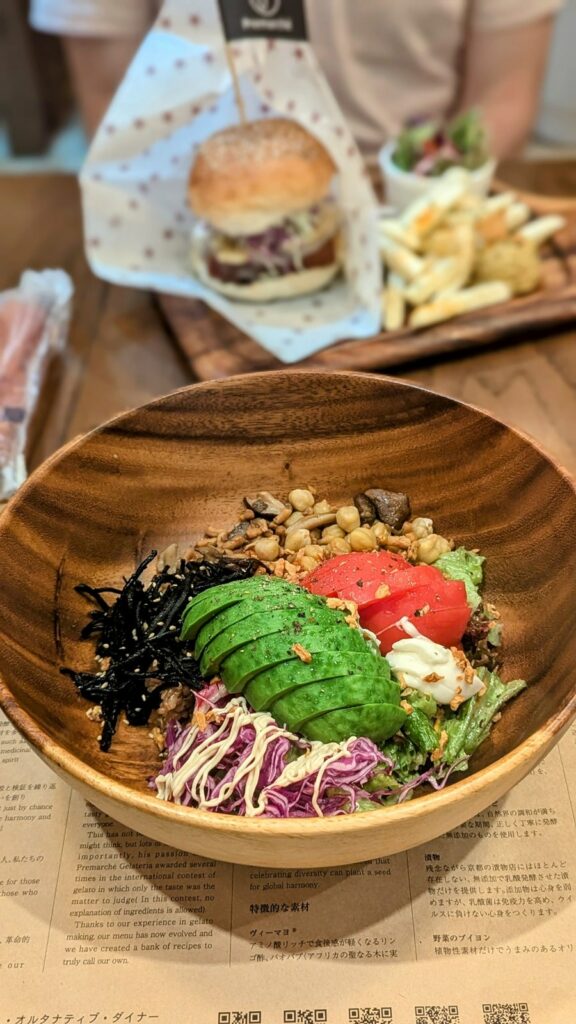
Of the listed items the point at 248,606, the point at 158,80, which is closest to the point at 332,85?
the point at 158,80

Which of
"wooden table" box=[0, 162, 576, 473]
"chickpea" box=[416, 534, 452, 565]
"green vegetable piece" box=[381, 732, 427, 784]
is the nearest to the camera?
"green vegetable piece" box=[381, 732, 427, 784]

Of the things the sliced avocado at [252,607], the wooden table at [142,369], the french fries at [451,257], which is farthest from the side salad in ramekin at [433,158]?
the sliced avocado at [252,607]

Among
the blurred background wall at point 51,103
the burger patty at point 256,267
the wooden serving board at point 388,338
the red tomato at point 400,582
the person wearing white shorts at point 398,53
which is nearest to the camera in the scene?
the red tomato at point 400,582

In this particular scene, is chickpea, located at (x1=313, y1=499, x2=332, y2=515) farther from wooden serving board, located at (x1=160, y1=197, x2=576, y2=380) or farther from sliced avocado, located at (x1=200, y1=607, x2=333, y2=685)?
wooden serving board, located at (x1=160, y1=197, x2=576, y2=380)

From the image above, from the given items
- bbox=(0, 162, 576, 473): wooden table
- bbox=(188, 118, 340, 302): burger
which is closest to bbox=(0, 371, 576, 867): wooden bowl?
bbox=(0, 162, 576, 473): wooden table

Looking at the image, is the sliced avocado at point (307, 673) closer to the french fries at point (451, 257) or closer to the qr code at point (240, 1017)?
the qr code at point (240, 1017)

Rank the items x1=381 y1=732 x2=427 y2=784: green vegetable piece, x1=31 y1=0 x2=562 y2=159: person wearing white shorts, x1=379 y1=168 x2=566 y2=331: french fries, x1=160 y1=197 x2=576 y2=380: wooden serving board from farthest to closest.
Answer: x1=31 y1=0 x2=562 y2=159: person wearing white shorts
x1=379 y1=168 x2=566 y2=331: french fries
x1=160 y1=197 x2=576 y2=380: wooden serving board
x1=381 y1=732 x2=427 y2=784: green vegetable piece

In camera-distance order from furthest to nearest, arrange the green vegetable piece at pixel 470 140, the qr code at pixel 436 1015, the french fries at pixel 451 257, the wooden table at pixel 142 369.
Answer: the green vegetable piece at pixel 470 140
the french fries at pixel 451 257
the wooden table at pixel 142 369
the qr code at pixel 436 1015
